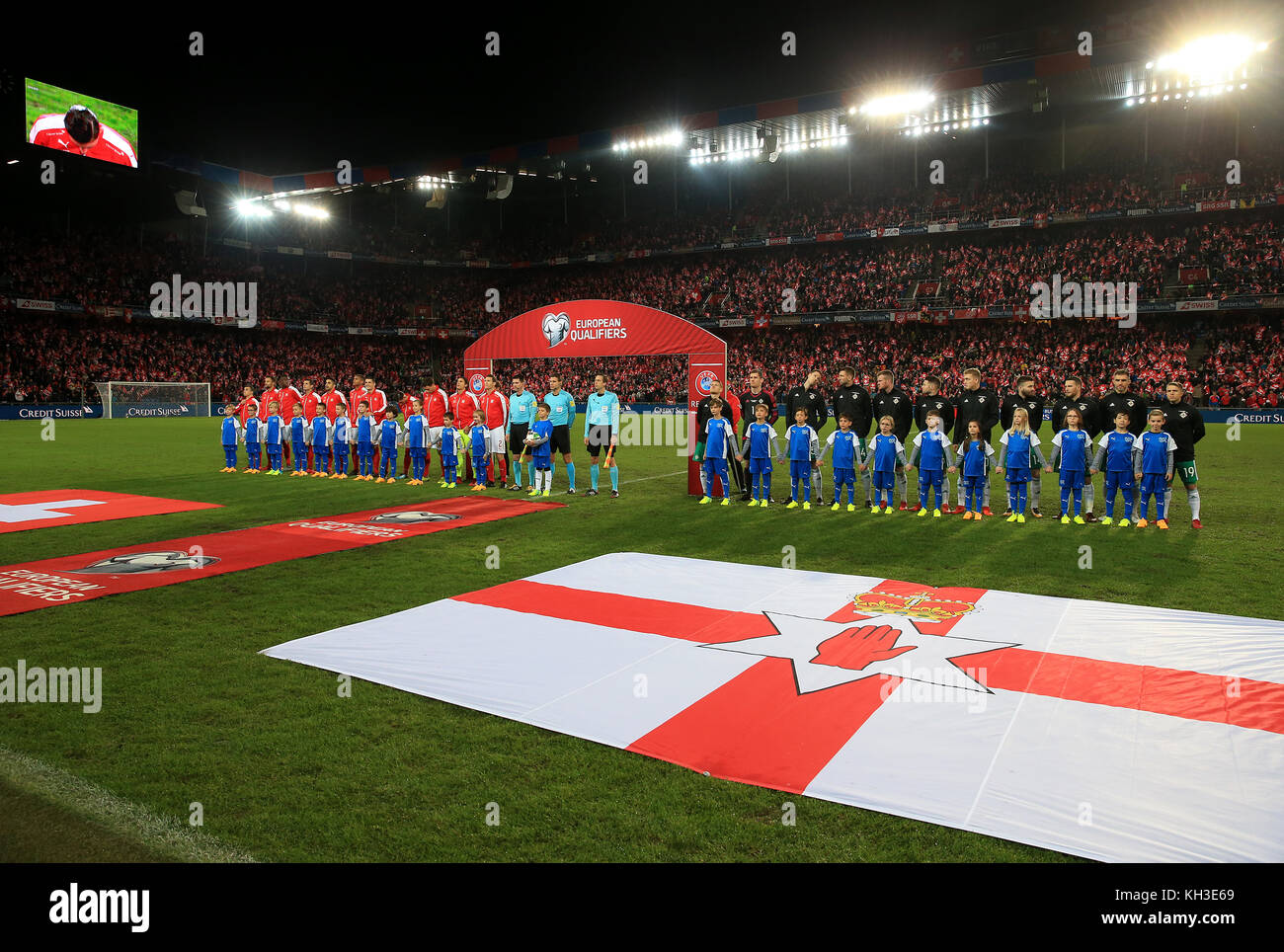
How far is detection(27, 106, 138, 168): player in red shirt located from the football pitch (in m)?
32.7

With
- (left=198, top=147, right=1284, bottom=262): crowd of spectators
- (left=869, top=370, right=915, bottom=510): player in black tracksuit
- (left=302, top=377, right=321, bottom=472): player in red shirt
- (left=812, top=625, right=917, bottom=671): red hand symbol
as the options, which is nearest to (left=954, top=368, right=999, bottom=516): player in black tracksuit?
(left=869, top=370, right=915, bottom=510): player in black tracksuit

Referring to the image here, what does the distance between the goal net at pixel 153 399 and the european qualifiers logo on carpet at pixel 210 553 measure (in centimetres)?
3296

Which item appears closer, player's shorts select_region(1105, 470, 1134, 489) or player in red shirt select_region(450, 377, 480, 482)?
player's shorts select_region(1105, 470, 1134, 489)

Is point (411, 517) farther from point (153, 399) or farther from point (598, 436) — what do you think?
point (153, 399)

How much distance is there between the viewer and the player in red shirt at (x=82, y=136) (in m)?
33.7

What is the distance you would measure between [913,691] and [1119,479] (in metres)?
7.90

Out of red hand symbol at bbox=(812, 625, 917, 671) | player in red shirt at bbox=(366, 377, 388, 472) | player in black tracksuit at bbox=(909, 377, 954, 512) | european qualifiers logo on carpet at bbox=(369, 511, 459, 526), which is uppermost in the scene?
player in red shirt at bbox=(366, 377, 388, 472)

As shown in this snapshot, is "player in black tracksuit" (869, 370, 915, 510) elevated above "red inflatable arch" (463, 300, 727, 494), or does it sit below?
below

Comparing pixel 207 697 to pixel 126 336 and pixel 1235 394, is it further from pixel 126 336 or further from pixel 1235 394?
pixel 126 336

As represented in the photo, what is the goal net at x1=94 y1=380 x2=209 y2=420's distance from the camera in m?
37.4

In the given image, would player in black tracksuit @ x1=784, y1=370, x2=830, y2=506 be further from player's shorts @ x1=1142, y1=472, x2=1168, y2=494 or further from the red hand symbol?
the red hand symbol

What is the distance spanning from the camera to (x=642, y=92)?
3008 centimetres

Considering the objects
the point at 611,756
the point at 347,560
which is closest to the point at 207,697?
the point at 611,756

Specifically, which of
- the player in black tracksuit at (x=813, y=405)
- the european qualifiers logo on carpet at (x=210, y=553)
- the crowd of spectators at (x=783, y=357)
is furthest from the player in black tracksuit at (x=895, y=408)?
the crowd of spectators at (x=783, y=357)
